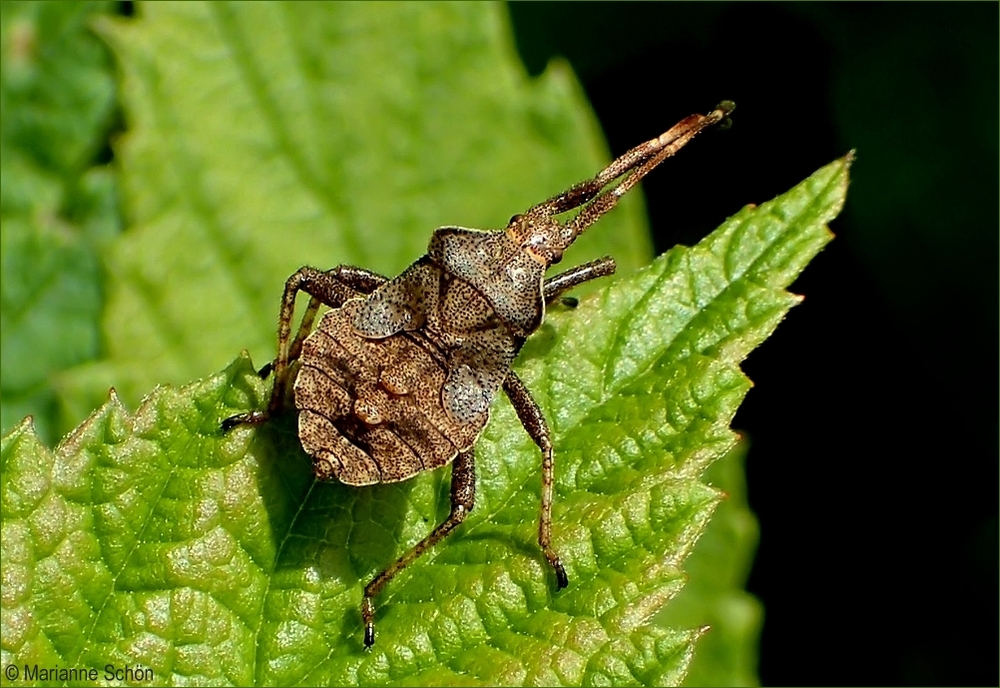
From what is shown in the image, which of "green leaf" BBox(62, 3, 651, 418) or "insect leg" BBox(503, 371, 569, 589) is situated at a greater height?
"green leaf" BBox(62, 3, 651, 418)

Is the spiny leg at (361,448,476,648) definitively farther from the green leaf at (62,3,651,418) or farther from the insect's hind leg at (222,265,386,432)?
the green leaf at (62,3,651,418)

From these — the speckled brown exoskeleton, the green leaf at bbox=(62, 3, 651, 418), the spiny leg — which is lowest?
the spiny leg

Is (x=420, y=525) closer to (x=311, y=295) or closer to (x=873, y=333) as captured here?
(x=311, y=295)

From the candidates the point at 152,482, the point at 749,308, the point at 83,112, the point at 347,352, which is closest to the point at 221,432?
the point at 152,482

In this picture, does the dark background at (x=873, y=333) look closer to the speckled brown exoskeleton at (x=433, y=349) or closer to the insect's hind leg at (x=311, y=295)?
the speckled brown exoskeleton at (x=433, y=349)

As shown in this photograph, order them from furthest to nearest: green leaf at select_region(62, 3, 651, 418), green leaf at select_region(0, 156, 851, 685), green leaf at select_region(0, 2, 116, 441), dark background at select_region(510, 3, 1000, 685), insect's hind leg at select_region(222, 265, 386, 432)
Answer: dark background at select_region(510, 3, 1000, 685)
green leaf at select_region(0, 2, 116, 441)
green leaf at select_region(62, 3, 651, 418)
insect's hind leg at select_region(222, 265, 386, 432)
green leaf at select_region(0, 156, 851, 685)

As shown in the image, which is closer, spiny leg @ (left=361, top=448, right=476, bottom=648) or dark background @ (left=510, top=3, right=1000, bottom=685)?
spiny leg @ (left=361, top=448, right=476, bottom=648)

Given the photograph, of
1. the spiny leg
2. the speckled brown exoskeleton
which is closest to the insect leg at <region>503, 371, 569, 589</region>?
the speckled brown exoskeleton
